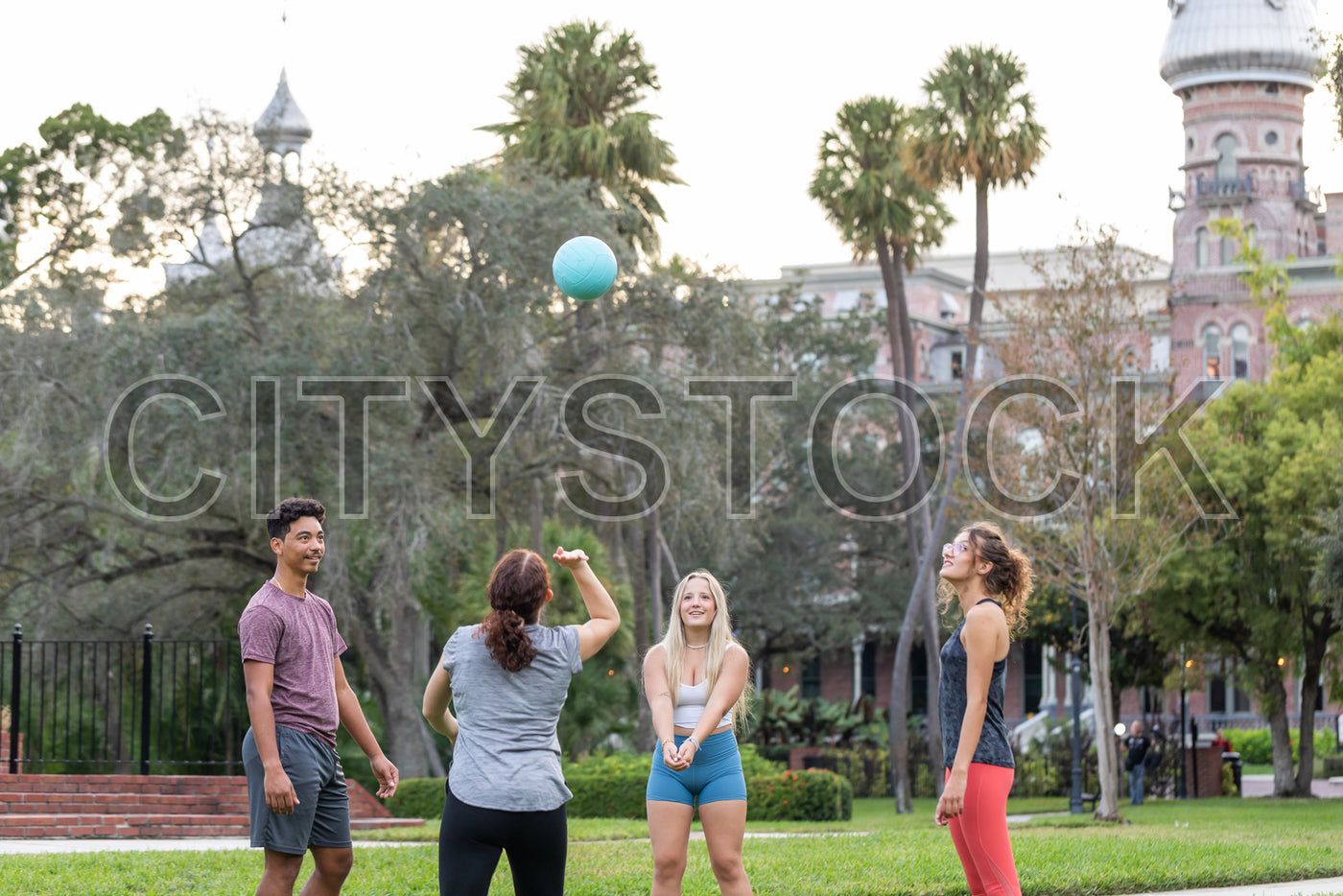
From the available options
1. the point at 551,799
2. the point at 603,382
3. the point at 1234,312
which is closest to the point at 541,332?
the point at 603,382

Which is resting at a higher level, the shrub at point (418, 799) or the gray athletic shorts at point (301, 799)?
the gray athletic shorts at point (301, 799)

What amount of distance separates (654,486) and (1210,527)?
10.0m

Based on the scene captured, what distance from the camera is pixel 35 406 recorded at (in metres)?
20.9

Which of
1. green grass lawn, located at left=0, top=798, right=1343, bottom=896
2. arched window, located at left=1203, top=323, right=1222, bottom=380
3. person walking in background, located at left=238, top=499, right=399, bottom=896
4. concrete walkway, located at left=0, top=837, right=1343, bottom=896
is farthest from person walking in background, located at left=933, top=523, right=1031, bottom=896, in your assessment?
arched window, located at left=1203, top=323, right=1222, bottom=380

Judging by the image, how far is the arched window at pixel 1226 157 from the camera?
61.0 metres

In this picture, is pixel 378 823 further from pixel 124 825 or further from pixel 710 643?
pixel 710 643

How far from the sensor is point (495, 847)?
5223mm

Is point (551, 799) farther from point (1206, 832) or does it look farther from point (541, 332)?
point (541, 332)

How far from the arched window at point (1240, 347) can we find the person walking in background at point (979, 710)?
55.8 m

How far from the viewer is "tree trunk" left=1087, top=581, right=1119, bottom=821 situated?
20875 millimetres

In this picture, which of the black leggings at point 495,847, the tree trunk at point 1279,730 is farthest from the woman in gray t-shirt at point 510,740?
the tree trunk at point 1279,730

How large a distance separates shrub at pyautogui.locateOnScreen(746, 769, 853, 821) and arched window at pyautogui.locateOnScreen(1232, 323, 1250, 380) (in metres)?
42.6

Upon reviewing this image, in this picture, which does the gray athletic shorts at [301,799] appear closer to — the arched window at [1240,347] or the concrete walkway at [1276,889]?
the concrete walkway at [1276,889]

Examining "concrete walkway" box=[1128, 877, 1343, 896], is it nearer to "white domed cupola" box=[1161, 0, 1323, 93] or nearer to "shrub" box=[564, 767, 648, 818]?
"shrub" box=[564, 767, 648, 818]
